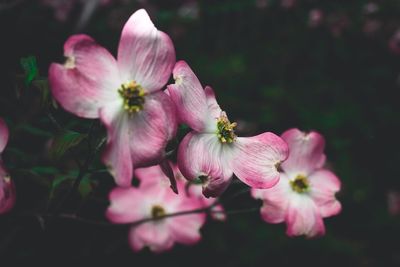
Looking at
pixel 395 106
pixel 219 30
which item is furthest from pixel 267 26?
pixel 395 106

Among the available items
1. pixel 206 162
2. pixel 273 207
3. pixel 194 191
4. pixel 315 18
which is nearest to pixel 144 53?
pixel 206 162

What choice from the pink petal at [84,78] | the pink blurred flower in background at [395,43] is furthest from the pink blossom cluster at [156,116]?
the pink blurred flower in background at [395,43]

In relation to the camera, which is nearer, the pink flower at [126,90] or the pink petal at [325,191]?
the pink flower at [126,90]

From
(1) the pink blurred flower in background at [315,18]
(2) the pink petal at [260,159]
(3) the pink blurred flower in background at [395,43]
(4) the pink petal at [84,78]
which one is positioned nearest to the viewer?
(4) the pink petal at [84,78]

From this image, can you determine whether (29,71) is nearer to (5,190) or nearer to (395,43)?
(5,190)

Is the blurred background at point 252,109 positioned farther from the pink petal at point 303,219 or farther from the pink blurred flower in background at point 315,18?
the pink petal at point 303,219

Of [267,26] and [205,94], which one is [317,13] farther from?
[205,94]
